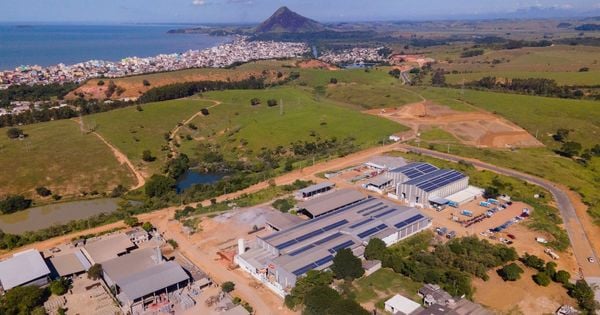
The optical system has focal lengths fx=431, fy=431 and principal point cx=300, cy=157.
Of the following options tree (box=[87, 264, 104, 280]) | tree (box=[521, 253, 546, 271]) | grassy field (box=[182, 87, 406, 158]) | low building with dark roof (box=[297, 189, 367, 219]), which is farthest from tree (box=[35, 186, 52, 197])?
tree (box=[521, 253, 546, 271])

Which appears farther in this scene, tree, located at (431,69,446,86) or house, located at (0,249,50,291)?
tree, located at (431,69,446,86)

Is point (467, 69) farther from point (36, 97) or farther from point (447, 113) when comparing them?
point (36, 97)

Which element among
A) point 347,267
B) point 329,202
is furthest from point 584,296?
point 329,202

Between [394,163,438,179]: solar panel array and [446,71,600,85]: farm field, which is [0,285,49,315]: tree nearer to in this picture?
[394,163,438,179]: solar panel array

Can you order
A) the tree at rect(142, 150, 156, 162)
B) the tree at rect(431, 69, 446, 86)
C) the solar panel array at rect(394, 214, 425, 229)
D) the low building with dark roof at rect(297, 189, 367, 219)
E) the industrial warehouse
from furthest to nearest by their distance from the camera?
the tree at rect(431, 69, 446, 86) → the tree at rect(142, 150, 156, 162) → the low building with dark roof at rect(297, 189, 367, 219) → the solar panel array at rect(394, 214, 425, 229) → the industrial warehouse

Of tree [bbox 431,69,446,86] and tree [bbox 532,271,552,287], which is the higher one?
tree [bbox 431,69,446,86]

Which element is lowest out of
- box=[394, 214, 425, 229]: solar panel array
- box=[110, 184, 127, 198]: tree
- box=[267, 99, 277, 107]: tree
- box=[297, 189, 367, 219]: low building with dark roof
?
box=[110, 184, 127, 198]: tree

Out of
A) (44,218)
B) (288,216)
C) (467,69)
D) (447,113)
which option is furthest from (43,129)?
(467,69)
